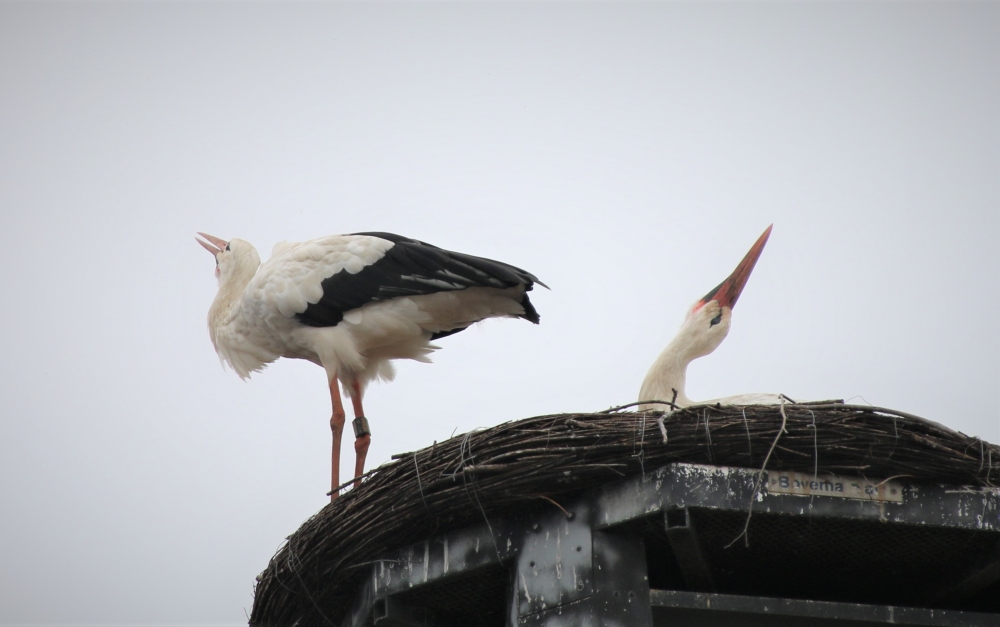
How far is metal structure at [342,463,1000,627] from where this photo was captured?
16.2 ft

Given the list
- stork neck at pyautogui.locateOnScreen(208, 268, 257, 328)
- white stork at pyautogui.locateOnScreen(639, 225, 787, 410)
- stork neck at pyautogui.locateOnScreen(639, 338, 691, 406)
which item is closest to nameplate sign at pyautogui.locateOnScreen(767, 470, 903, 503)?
white stork at pyautogui.locateOnScreen(639, 225, 787, 410)

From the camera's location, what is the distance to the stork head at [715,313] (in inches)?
319

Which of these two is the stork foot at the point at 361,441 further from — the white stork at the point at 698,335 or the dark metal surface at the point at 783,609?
the dark metal surface at the point at 783,609

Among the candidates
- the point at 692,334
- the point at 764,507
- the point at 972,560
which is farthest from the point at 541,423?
the point at 692,334

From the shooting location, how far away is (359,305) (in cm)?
727

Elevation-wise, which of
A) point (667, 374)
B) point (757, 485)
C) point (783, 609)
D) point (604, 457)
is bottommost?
point (783, 609)

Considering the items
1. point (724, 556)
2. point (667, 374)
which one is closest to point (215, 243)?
point (667, 374)

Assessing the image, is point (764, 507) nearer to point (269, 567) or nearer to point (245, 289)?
point (269, 567)

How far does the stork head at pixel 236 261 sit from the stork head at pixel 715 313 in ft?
10.2

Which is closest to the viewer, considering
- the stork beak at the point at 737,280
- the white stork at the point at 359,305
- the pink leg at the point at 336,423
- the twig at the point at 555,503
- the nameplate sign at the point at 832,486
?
the nameplate sign at the point at 832,486

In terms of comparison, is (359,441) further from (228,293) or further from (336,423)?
(228,293)

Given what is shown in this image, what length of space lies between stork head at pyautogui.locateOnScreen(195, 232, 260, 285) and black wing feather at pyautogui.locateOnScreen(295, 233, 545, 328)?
1.25 m

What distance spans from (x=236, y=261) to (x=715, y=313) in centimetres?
346

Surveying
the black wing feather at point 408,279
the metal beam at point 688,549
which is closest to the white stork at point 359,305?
the black wing feather at point 408,279
